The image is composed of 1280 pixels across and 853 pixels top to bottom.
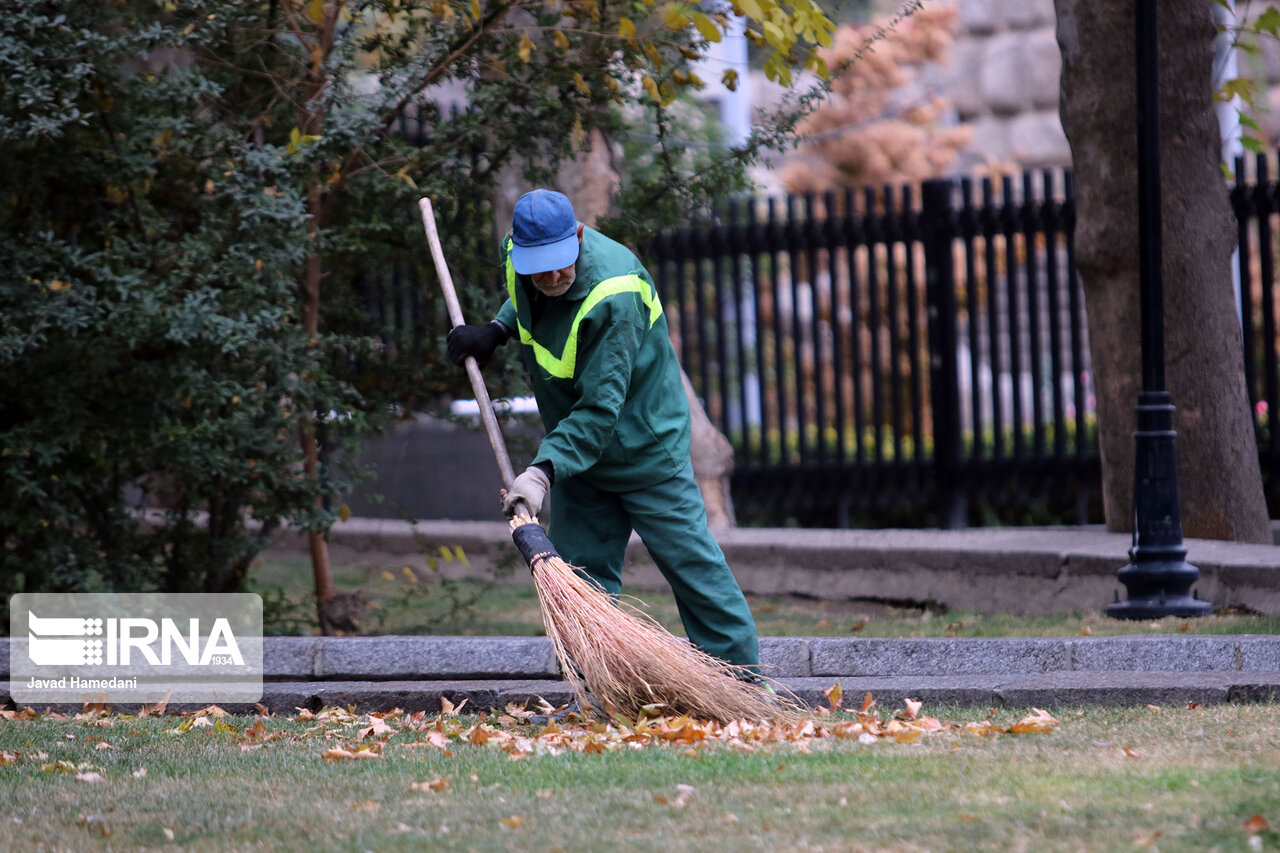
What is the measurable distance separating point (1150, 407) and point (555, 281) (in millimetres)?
2998

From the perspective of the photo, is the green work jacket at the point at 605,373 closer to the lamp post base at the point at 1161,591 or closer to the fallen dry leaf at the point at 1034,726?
the fallen dry leaf at the point at 1034,726

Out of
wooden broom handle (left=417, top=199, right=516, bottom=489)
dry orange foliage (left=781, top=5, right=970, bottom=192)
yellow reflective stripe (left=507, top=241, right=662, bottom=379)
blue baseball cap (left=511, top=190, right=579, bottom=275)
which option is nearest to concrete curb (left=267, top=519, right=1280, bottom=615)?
wooden broom handle (left=417, top=199, right=516, bottom=489)

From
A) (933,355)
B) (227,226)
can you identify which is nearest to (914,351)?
(933,355)

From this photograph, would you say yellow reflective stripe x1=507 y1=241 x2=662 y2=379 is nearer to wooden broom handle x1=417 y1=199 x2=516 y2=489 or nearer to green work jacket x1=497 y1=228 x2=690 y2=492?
green work jacket x1=497 y1=228 x2=690 y2=492

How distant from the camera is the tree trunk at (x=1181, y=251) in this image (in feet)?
24.4

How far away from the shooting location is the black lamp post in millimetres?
6359

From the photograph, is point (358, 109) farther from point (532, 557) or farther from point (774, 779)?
point (774, 779)

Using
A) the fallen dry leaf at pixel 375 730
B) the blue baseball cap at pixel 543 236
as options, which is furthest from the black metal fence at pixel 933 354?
the fallen dry leaf at pixel 375 730

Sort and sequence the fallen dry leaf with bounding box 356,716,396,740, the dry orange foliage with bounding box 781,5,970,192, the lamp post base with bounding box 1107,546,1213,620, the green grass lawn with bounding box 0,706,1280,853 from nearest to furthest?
the green grass lawn with bounding box 0,706,1280,853 < the fallen dry leaf with bounding box 356,716,396,740 < the lamp post base with bounding box 1107,546,1213,620 < the dry orange foliage with bounding box 781,5,970,192

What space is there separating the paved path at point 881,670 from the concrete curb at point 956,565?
1.17 m

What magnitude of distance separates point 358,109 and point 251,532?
2153 millimetres

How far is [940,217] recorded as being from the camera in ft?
31.5

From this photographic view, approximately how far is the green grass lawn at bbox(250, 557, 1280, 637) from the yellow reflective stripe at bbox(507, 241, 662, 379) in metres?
2.15

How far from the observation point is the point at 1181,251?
7.44 metres
